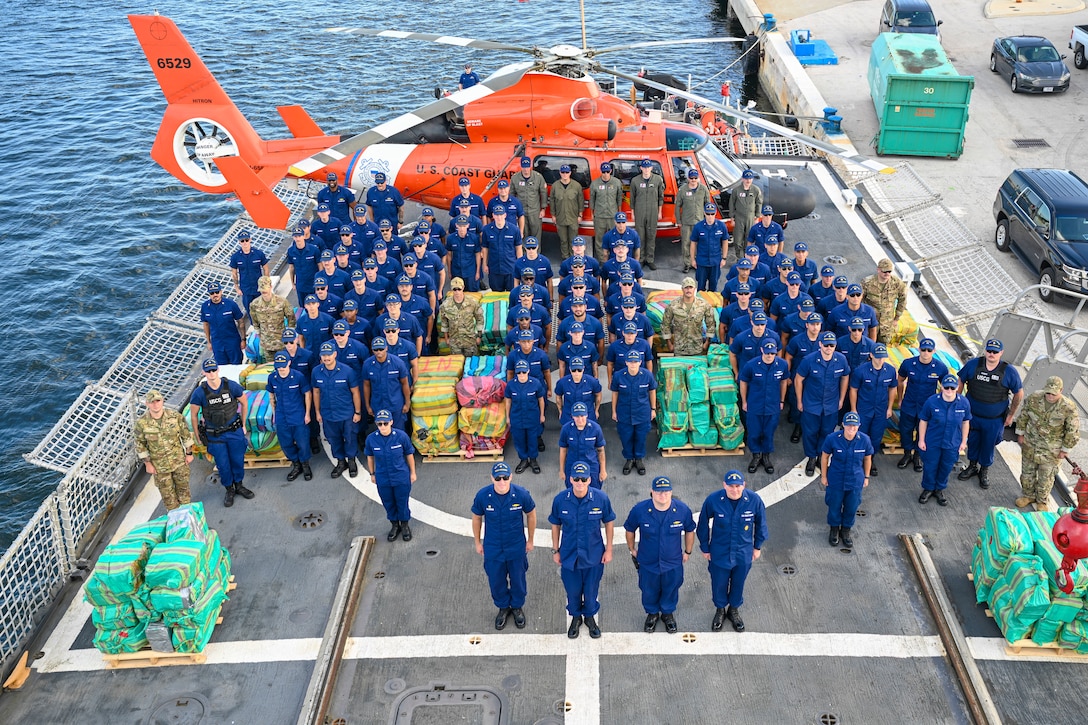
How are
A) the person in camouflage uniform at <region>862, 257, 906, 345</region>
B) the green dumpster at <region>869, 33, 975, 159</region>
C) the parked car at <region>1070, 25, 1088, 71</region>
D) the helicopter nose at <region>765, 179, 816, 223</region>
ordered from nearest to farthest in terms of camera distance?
the person in camouflage uniform at <region>862, 257, 906, 345</region> < the helicopter nose at <region>765, 179, 816, 223</region> < the green dumpster at <region>869, 33, 975, 159</region> < the parked car at <region>1070, 25, 1088, 71</region>

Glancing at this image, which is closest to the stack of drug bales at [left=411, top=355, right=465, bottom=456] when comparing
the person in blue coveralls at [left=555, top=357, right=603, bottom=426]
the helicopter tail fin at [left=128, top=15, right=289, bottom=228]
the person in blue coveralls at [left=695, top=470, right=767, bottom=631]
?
the person in blue coveralls at [left=555, top=357, right=603, bottom=426]

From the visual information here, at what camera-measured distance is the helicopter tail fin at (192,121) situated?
48.8ft

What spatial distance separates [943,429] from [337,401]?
6385 millimetres

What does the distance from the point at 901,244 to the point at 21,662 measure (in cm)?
1393

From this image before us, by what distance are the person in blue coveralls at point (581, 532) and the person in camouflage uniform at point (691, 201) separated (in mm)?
7209

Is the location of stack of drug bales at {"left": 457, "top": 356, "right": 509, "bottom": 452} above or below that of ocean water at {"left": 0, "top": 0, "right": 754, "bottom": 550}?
above

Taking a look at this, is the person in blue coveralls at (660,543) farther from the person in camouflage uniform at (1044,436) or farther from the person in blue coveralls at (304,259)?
the person in blue coveralls at (304,259)

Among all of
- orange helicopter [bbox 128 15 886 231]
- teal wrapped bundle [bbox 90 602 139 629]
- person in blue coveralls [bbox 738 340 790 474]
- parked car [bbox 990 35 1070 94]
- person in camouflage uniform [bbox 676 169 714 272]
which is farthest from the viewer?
parked car [bbox 990 35 1070 94]

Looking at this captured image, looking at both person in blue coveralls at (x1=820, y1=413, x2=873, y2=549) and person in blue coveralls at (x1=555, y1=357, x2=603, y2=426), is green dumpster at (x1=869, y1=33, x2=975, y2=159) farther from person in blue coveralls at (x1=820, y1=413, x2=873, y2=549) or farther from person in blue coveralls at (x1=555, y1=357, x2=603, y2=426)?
person in blue coveralls at (x1=820, y1=413, x2=873, y2=549)

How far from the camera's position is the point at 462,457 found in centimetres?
1080

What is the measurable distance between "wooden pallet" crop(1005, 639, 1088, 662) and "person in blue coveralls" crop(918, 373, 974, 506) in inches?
82.7

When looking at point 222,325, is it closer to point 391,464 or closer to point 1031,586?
point 391,464

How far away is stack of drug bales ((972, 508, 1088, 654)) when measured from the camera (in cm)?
778

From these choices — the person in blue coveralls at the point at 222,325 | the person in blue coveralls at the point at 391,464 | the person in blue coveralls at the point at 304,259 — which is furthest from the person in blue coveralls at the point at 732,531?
the person in blue coveralls at the point at 304,259
